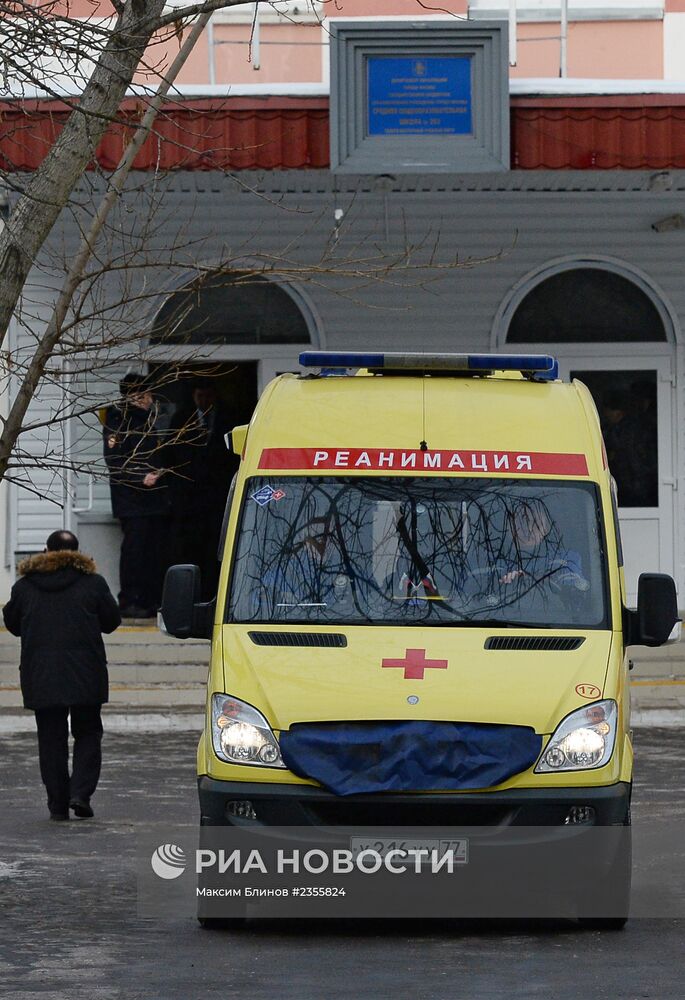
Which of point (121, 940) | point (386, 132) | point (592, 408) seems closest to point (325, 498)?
point (592, 408)

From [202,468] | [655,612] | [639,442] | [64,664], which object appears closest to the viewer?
[655,612]

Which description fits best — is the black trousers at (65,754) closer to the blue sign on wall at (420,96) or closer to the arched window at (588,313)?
the blue sign on wall at (420,96)

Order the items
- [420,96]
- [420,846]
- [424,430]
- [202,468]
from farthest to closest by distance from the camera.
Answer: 1. [202,468]
2. [420,96]
3. [424,430]
4. [420,846]

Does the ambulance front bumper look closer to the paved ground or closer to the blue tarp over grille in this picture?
the blue tarp over grille

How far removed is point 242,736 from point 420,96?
8429mm

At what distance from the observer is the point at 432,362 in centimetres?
848

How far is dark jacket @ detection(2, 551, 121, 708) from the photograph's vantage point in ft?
33.7

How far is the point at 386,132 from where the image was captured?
14.2 meters

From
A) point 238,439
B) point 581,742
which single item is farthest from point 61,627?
point 581,742

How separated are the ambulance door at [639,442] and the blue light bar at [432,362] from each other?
8.96m

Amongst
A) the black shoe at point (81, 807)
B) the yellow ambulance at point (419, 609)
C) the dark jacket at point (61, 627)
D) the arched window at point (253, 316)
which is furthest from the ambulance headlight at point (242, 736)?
the arched window at point (253, 316)

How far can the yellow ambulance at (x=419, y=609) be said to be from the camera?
6938mm

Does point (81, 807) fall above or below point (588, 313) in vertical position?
below

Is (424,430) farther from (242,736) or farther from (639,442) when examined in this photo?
(639,442)
